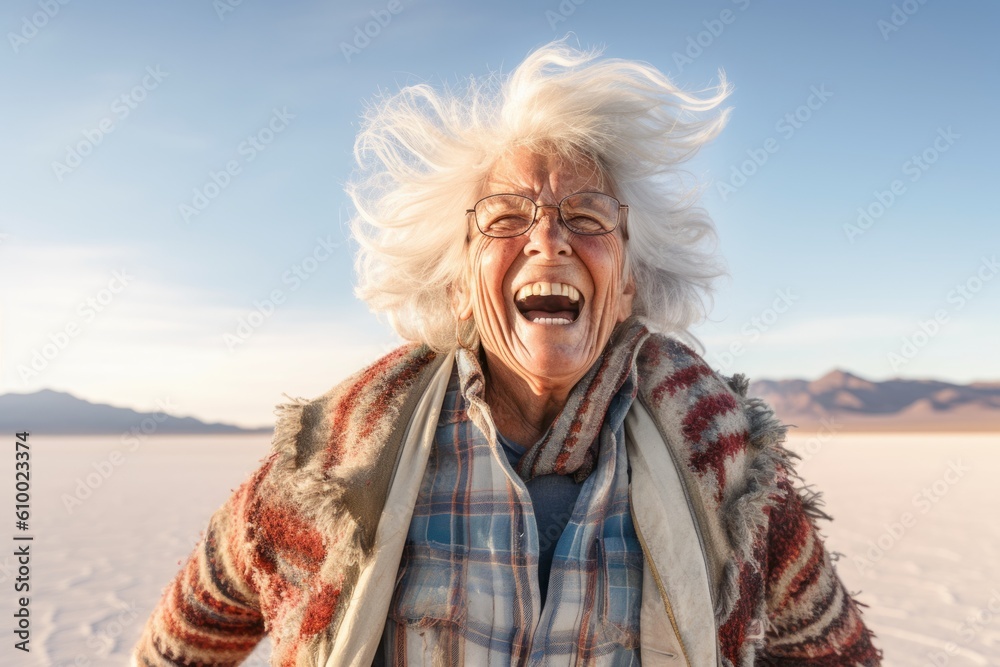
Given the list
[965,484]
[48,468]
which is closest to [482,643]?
[965,484]

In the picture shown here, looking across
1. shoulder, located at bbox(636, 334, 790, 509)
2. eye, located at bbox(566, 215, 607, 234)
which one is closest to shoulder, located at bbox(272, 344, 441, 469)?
eye, located at bbox(566, 215, 607, 234)

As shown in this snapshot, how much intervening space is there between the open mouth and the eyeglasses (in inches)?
7.2

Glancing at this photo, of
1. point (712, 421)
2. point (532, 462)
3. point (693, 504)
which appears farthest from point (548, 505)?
point (712, 421)

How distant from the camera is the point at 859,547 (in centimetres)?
876

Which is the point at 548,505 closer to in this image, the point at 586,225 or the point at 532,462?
the point at 532,462

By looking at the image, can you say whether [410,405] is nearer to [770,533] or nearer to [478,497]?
[478,497]

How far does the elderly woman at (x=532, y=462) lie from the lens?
1976 mm

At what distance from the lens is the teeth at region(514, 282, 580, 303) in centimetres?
220

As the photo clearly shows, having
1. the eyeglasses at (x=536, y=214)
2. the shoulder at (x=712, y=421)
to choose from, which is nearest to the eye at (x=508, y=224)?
the eyeglasses at (x=536, y=214)

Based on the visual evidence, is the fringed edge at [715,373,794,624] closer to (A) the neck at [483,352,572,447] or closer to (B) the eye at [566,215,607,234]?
(A) the neck at [483,352,572,447]

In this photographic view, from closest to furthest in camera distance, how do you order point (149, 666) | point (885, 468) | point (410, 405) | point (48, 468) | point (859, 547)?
point (410, 405), point (149, 666), point (859, 547), point (885, 468), point (48, 468)

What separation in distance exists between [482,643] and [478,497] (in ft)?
1.25

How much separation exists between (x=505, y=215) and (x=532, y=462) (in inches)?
30.2

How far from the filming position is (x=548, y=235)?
7.27 feet
